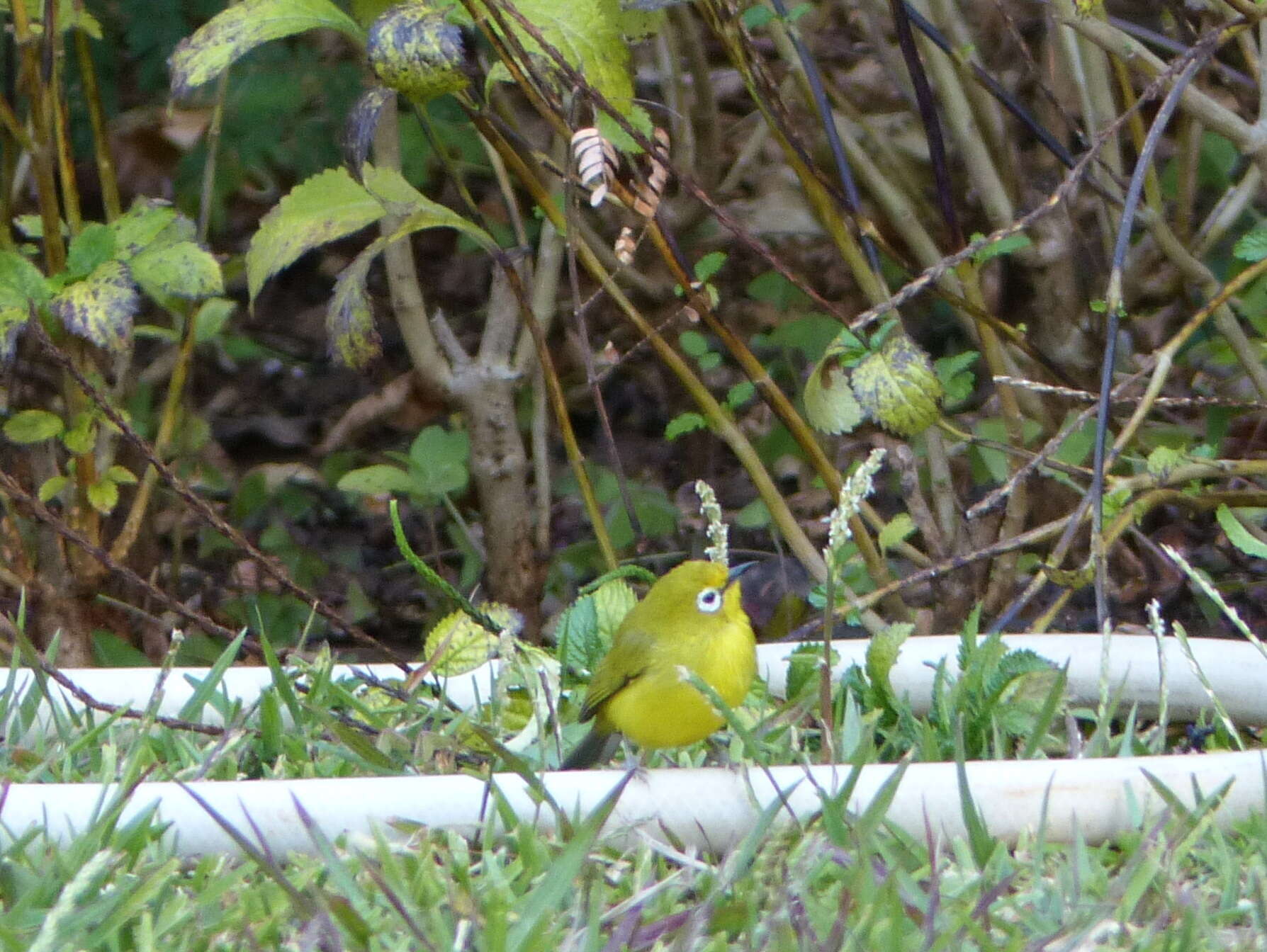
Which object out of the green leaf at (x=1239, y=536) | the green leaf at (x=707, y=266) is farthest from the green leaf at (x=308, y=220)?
the green leaf at (x=1239, y=536)

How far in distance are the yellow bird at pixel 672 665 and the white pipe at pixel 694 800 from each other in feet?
0.79

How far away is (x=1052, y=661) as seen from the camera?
2.97 meters

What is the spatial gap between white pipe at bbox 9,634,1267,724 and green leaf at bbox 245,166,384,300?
79 centimetres

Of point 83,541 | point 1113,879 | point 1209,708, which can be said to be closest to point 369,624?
point 83,541

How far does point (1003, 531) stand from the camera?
3.74 meters

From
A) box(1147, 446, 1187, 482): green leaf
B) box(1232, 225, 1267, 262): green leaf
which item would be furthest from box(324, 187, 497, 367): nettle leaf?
box(1232, 225, 1267, 262): green leaf

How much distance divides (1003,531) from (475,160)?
182 centimetres

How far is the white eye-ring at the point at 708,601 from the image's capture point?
2.75m

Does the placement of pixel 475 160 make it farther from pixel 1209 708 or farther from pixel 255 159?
pixel 1209 708

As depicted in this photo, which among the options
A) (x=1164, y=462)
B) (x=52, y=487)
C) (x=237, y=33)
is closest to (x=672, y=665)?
(x=1164, y=462)

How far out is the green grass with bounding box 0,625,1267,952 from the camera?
6.47ft

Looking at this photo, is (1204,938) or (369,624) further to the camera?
(369,624)

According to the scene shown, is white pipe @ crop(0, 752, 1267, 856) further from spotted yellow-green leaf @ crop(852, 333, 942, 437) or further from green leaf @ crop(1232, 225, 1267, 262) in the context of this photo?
green leaf @ crop(1232, 225, 1267, 262)

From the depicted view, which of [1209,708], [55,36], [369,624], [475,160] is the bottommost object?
[369,624]
